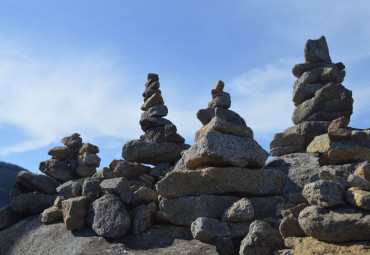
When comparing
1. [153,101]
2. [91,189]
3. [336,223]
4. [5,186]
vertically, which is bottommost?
[336,223]

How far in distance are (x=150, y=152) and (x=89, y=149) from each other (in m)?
3.83

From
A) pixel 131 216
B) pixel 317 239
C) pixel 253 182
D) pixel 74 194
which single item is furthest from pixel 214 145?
pixel 74 194

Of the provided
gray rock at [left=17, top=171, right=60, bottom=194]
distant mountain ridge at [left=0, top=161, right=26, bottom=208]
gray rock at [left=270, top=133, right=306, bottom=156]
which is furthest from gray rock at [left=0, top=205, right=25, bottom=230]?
distant mountain ridge at [left=0, top=161, right=26, bottom=208]

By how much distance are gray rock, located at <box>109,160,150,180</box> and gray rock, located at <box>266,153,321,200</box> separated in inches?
193

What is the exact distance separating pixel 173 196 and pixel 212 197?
1141mm

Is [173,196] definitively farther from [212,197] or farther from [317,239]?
[317,239]

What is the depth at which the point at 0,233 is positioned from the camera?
46.0ft

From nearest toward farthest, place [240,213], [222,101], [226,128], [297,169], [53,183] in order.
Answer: [240,213]
[226,128]
[297,169]
[222,101]
[53,183]

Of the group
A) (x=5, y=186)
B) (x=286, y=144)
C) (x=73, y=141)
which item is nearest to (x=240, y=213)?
(x=286, y=144)

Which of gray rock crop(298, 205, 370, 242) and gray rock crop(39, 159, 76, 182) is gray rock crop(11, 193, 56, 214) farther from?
gray rock crop(298, 205, 370, 242)

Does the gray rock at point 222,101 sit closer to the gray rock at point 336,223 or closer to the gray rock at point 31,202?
the gray rock at point 336,223

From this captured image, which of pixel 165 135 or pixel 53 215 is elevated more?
pixel 165 135

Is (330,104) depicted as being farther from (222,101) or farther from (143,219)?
(143,219)

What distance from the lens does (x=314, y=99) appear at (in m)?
17.7
